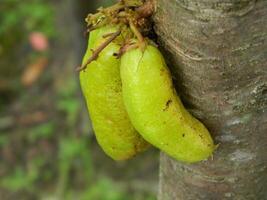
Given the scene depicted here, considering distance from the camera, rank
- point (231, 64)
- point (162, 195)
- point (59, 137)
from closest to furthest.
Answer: point (231, 64), point (162, 195), point (59, 137)

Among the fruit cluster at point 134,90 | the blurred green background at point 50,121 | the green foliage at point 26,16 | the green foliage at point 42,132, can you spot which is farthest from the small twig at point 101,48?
the green foliage at point 26,16

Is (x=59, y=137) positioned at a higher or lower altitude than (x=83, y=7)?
lower

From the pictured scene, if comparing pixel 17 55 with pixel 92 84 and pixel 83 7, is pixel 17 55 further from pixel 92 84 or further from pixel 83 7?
pixel 92 84

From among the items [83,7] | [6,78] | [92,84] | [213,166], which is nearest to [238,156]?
[213,166]

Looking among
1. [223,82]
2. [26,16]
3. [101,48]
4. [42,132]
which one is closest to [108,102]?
Result: [101,48]

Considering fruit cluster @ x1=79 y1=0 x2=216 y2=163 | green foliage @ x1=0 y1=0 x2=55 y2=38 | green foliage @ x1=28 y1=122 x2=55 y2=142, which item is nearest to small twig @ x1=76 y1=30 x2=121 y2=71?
fruit cluster @ x1=79 y1=0 x2=216 y2=163

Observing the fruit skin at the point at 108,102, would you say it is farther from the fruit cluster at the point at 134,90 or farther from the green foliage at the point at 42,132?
the green foliage at the point at 42,132

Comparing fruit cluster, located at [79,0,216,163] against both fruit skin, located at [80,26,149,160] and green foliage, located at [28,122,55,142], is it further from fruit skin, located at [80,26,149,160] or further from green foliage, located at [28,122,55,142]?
green foliage, located at [28,122,55,142]
